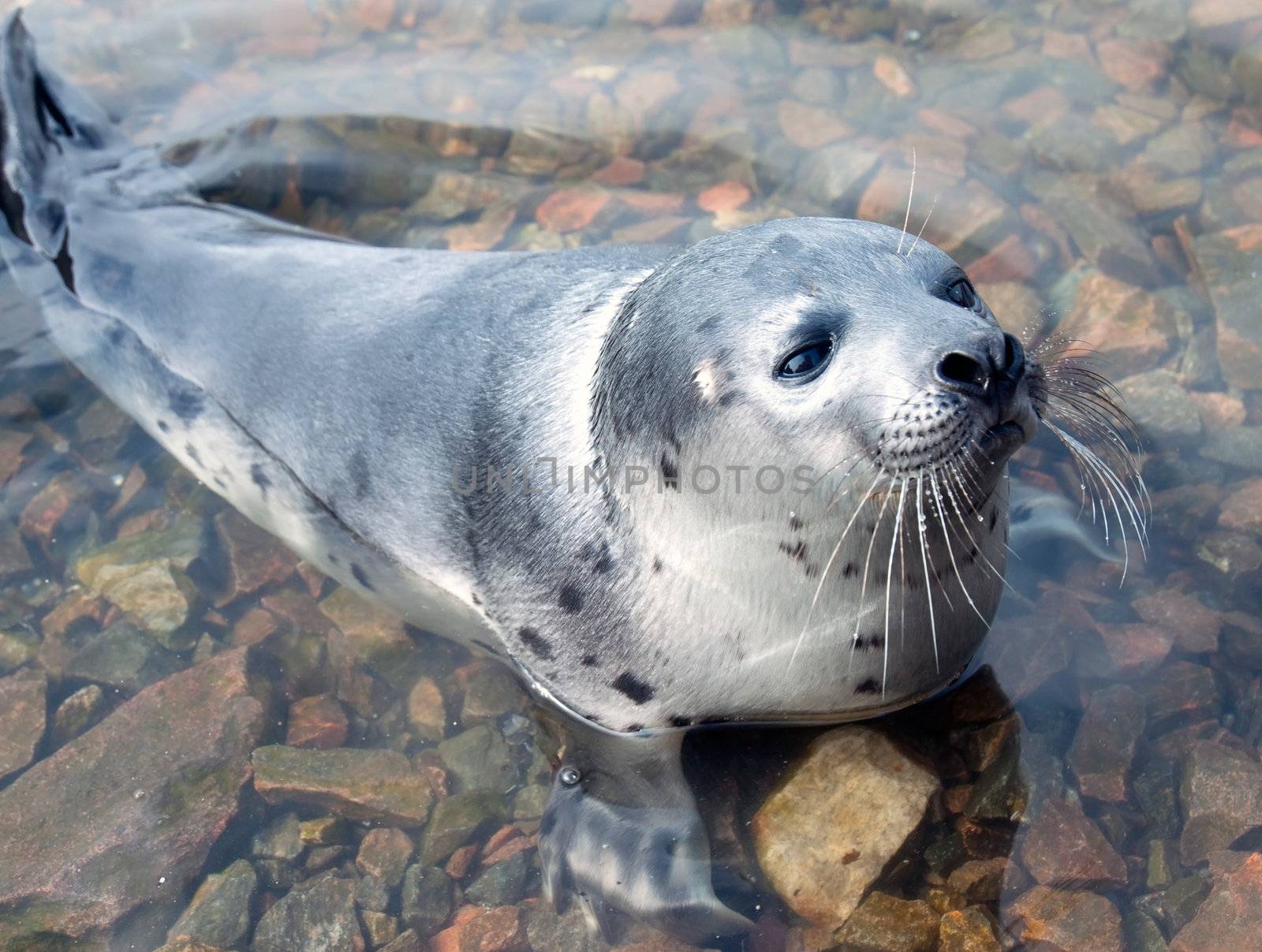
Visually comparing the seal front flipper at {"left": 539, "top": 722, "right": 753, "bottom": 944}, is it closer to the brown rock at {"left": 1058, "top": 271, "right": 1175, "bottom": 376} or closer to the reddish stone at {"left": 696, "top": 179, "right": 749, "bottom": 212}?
the brown rock at {"left": 1058, "top": 271, "right": 1175, "bottom": 376}

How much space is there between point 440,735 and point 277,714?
0.54 m

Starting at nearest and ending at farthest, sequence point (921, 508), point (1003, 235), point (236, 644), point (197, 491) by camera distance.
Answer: point (921, 508) → point (236, 644) → point (197, 491) → point (1003, 235)

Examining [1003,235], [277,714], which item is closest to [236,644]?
[277,714]

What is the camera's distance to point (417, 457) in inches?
133

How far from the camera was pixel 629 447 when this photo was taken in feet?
9.52

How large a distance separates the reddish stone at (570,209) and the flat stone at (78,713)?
8.84 ft

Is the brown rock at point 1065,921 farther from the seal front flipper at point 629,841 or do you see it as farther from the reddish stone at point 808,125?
the reddish stone at point 808,125

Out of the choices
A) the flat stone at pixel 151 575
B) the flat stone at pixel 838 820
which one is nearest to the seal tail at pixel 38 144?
the flat stone at pixel 151 575

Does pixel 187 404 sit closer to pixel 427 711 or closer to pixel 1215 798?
pixel 427 711

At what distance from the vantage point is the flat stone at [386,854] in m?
3.36

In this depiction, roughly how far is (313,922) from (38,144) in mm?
3276

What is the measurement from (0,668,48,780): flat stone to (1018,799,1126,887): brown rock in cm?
298

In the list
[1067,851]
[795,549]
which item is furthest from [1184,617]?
[795,549]

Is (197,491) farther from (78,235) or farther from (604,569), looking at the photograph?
(604,569)
